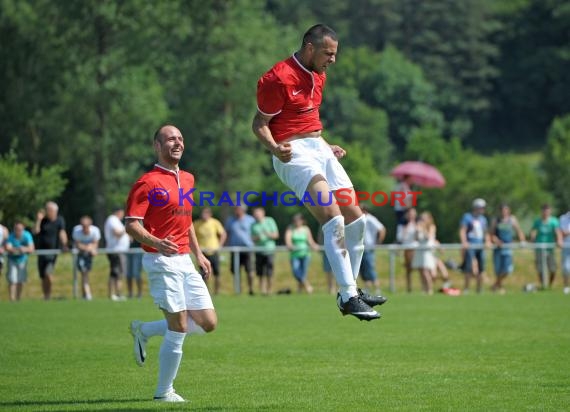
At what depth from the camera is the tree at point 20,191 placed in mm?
31172

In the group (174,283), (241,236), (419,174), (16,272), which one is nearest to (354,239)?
(174,283)

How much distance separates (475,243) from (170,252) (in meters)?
17.5

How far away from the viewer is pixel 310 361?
1277cm

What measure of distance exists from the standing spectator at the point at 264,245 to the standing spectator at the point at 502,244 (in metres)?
5.23

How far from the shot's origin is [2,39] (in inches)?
2199

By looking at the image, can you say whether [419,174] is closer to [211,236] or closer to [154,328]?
[211,236]

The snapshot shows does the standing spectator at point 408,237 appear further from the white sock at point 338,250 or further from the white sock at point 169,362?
the white sock at point 169,362

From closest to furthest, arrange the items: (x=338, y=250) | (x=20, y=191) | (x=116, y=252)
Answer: (x=338, y=250) < (x=116, y=252) < (x=20, y=191)

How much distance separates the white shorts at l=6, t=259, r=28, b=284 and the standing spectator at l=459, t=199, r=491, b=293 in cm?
997

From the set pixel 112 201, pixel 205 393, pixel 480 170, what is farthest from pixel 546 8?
pixel 205 393

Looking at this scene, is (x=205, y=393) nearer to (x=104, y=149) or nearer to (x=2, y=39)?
(x=104, y=149)

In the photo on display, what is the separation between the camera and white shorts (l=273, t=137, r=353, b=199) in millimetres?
10156

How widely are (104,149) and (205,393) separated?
43056 mm

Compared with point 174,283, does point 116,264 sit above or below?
above
